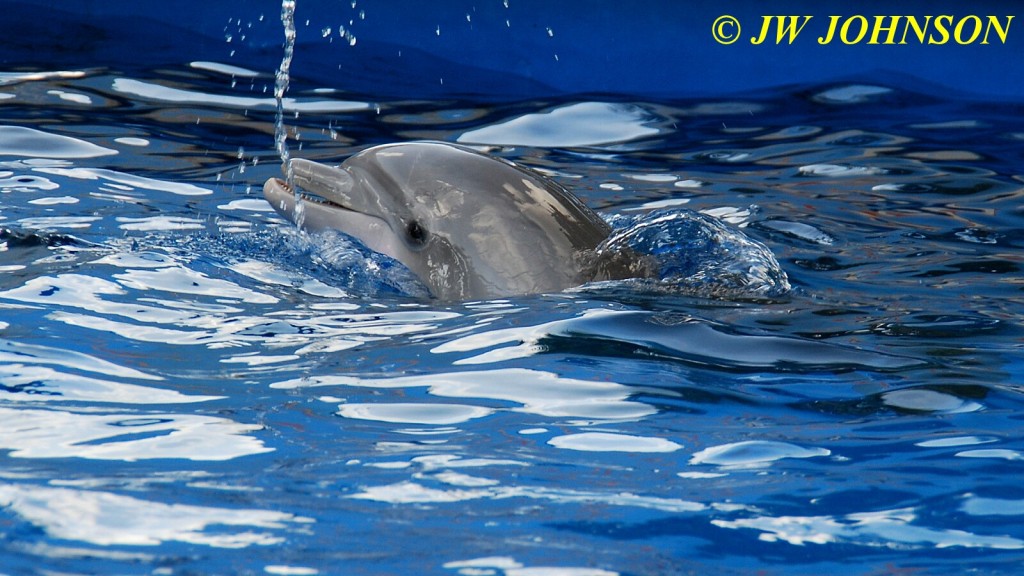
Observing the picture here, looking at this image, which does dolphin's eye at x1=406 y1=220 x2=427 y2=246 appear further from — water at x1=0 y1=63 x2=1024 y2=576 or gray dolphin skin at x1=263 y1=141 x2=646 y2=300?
water at x1=0 y1=63 x2=1024 y2=576

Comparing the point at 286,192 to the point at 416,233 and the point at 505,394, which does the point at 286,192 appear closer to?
the point at 416,233

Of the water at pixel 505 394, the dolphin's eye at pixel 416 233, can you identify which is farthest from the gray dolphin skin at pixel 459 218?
the water at pixel 505 394

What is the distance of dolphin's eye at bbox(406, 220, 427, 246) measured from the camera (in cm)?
493

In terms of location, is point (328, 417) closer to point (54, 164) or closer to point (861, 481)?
point (861, 481)

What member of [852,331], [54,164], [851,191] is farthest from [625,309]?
[54,164]

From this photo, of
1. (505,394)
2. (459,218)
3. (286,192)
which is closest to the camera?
(505,394)

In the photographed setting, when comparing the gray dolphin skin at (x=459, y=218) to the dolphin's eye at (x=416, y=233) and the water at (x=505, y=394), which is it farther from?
the water at (x=505, y=394)

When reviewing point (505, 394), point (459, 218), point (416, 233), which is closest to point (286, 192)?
point (416, 233)

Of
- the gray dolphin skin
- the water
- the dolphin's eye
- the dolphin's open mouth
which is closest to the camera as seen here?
the water

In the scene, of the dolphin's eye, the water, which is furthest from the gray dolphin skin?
the water

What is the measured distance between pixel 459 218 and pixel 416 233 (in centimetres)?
18

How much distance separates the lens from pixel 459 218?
488 cm

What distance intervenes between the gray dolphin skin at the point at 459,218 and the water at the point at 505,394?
106mm

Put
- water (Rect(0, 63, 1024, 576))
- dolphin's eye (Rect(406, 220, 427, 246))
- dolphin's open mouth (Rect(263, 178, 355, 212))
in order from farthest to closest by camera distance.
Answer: dolphin's open mouth (Rect(263, 178, 355, 212))
dolphin's eye (Rect(406, 220, 427, 246))
water (Rect(0, 63, 1024, 576))
